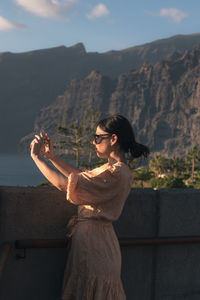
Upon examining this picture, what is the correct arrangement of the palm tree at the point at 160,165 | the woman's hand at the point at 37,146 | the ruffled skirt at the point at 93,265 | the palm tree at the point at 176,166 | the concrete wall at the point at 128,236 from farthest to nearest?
1. the palm tree at the point at 176,166
2. the palm tree at the point at 160,165
3. the concrete wall at the point at 128,236
4. the woman's hand at the point at 37,146
5. the ruffled skirt at the point at 93,265

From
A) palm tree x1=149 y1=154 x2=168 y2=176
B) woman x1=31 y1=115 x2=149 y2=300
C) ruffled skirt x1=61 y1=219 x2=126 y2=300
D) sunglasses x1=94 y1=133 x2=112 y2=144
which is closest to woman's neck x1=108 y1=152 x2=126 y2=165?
woman x1=31 y1=115 x2=149 y2=300

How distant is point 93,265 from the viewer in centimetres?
238

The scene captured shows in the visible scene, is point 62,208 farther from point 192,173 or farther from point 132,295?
point 192,173

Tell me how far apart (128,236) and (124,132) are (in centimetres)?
108

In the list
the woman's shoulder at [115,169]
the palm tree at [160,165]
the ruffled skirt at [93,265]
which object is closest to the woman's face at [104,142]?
the woman's shoulder at [115,169]

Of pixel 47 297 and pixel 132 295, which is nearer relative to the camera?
pixel 47 297

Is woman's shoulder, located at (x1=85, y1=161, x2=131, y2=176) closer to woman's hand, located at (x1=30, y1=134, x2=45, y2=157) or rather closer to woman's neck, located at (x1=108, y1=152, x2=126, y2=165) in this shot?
woman's neck, located at (x1=108, y1=152, x2=126, y2=165)

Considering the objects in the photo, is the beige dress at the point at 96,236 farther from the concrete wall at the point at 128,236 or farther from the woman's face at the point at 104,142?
the concrete wall at the point at 128,236

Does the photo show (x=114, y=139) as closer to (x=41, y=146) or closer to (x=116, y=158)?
(x=116, y=158)

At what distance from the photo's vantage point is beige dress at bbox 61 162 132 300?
2.38 m

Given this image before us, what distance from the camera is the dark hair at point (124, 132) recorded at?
2529 mm

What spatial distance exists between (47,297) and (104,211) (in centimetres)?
100

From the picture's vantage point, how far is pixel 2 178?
159m

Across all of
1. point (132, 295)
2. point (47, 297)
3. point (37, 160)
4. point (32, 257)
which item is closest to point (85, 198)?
point (37, 160)
